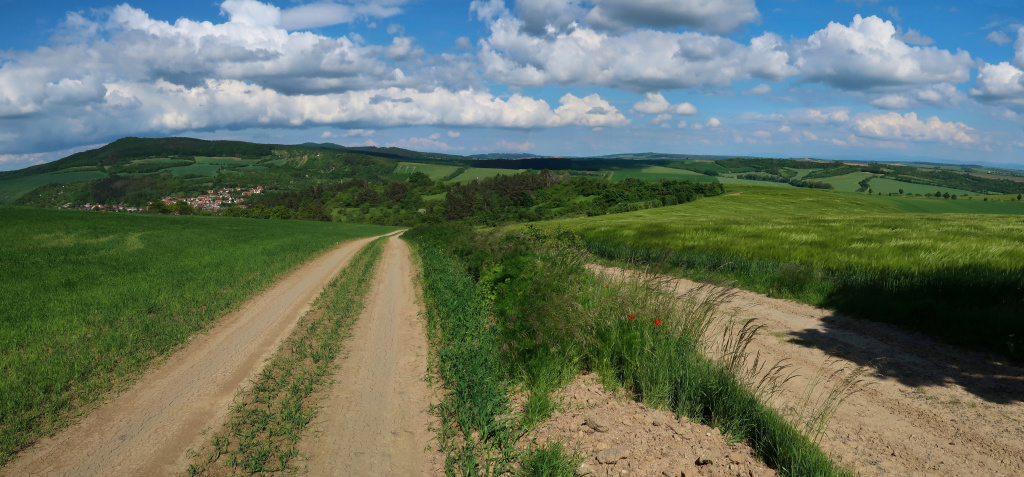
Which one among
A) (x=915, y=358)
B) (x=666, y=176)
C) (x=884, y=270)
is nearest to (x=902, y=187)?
(x=666, y=176)

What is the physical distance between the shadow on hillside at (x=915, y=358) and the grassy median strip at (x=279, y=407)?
818 centimetres

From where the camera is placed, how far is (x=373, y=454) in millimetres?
5258

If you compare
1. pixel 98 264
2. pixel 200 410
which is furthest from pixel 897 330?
pixel 98 264

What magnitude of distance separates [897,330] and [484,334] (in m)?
8.33

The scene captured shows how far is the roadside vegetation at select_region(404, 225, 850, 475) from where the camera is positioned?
4922mm

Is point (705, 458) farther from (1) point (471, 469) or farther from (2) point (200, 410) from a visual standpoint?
(2) point (200, 410)

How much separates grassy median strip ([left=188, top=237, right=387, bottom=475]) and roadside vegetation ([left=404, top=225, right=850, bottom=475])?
190cm

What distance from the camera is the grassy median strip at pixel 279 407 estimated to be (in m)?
5.07

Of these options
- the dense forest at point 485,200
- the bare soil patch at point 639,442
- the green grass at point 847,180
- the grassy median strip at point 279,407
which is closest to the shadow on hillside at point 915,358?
the bare soil patch at point 639,442

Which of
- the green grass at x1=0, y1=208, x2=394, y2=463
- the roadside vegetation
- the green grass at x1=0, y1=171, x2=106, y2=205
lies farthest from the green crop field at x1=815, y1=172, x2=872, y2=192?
the green grass at x1=0, y1=171, x2=106, y2=205

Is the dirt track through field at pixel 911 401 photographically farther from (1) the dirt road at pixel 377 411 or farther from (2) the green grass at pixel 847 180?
(2) the green grass at pixel 847 180

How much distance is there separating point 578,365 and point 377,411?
313cm

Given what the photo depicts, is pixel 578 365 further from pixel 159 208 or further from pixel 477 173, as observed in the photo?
pixel 477 173

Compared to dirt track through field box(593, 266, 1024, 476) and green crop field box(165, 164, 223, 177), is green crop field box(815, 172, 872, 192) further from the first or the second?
green crop field box(165, 164, 223, 177)
